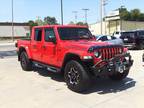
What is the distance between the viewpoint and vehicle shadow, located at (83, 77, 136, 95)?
7313 millimetres

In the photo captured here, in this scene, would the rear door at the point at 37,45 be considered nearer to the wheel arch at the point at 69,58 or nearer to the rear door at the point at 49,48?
the rear door at the point at 49,48

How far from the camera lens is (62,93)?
7105mm

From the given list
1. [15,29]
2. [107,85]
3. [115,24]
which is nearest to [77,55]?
[107,85]

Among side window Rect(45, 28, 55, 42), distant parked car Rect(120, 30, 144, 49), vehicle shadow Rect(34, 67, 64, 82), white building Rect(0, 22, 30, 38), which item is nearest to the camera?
side window Rect(45, 28, 55, 42)

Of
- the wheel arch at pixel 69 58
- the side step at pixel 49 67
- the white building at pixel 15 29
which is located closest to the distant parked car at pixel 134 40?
the side step at pixel 49 67

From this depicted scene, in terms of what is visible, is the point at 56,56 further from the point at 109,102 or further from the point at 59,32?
the point at 109,102

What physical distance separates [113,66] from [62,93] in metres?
1.59

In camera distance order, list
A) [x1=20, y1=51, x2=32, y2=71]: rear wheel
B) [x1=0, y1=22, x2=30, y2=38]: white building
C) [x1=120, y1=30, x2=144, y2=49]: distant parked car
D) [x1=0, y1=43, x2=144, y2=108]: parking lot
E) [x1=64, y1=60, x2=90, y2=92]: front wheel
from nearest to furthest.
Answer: [x1=0, y1=43, x2=144, y2=108]: parking lot → [x1=64, y1=60, x2=90, y2=92]: front wheel → [x1=20, y1=51, x2=32, y2=71]: rear wheel → [x1=120, y1=30, x2=144, y2=49]: distant parked car → [x1=0, y1=22, x2=30, y2=38]: white building

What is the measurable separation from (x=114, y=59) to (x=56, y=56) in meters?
1.98

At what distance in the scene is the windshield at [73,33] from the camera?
8.26 metres

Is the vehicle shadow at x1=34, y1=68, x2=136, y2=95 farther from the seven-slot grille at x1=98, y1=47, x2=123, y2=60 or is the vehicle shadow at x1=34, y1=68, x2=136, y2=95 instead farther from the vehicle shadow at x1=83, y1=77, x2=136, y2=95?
the seven-slot grille at x1=98, y1=47, x2=123, y2=60

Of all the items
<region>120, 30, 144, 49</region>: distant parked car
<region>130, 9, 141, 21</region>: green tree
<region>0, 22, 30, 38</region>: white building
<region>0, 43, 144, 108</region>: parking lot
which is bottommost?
<region>0, 43, 144, 108</region>: parking lot

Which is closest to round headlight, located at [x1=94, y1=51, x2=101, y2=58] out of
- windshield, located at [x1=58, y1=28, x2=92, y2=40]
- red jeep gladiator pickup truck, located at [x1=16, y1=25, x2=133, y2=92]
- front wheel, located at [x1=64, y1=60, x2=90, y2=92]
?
red jeep gladiator pickup truck, located at [x1=16, y1=25, x2=133, y2=92]

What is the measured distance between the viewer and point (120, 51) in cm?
760
